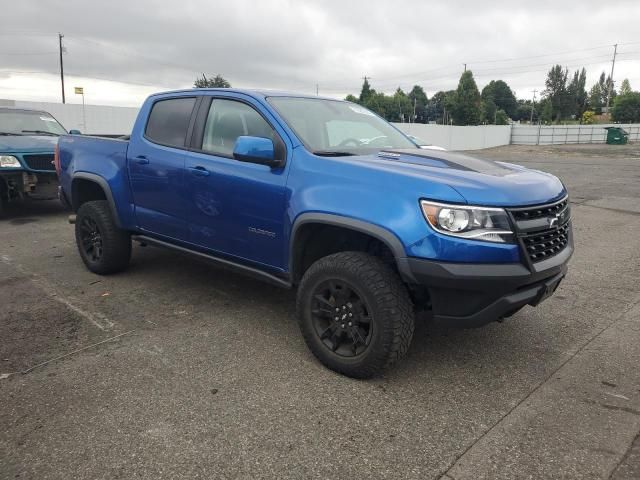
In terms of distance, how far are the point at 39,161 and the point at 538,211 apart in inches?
309

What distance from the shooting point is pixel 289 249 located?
3.49m

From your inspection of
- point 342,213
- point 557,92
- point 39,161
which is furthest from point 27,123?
point 557,92

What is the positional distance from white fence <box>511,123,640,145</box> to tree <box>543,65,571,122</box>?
187ft

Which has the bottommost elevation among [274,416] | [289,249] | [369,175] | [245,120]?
[274,416]

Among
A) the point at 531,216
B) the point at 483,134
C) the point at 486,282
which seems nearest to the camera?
the point at 486,282

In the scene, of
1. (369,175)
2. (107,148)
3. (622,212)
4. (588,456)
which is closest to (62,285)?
(107,148)

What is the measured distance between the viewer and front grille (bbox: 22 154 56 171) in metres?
8.14

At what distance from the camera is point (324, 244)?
363 cm

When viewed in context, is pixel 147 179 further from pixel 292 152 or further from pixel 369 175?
pixel 369 175

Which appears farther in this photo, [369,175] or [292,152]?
[292,152]

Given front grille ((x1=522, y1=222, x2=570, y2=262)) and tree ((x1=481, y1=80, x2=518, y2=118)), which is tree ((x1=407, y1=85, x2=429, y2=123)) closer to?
tree ((x1=481, y1=80, x2=518, y2=118))

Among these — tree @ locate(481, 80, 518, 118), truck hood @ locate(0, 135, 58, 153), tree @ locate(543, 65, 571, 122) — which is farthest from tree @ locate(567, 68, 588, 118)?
truck hood @ locate(0, 135, 58, 153)

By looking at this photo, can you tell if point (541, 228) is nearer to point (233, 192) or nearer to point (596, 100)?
point (233, 192)

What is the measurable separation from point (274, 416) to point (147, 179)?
2586 mm
